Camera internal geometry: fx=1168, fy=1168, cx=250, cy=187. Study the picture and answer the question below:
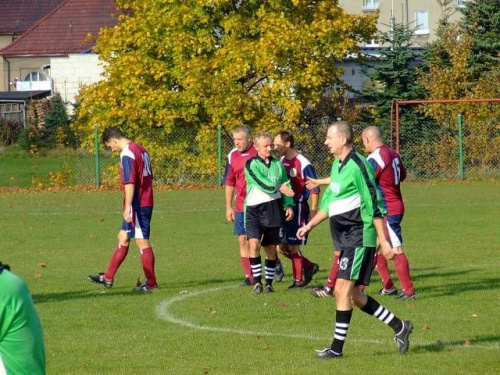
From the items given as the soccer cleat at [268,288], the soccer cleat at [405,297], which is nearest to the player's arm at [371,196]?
the soccer cleat at [405,297]

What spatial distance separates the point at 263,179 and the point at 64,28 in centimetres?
6010

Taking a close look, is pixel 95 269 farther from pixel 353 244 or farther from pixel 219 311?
pixel 353 244

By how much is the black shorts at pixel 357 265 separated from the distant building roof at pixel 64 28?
202 feet

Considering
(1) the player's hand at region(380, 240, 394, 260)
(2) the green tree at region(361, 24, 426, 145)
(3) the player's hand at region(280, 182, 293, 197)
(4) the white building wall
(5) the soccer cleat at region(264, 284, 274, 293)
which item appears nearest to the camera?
(1) the player's hand at region(380, 240, 394, 260)

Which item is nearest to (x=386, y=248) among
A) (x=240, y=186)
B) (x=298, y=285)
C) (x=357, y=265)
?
(x=357, y=265)

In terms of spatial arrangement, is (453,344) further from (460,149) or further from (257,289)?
(460,149)

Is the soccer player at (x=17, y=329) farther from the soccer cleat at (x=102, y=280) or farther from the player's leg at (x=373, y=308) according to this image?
the soccer cleat at (x=102, y=280)

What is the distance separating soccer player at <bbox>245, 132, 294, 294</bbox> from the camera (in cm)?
1286

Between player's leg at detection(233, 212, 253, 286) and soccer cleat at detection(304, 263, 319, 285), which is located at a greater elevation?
player's leg at detection(233, 212, 253, 286)

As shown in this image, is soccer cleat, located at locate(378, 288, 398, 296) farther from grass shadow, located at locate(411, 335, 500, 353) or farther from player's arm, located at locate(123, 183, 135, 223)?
player's arm, located at locate(123, 183, 135, 223)

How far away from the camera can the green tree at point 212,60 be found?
110 ft

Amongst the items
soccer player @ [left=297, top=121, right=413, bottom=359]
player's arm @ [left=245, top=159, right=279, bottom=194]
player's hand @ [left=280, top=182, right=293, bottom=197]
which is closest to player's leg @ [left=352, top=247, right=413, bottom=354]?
soccer player @ [left=297, top=121, right=413, bottom=359]

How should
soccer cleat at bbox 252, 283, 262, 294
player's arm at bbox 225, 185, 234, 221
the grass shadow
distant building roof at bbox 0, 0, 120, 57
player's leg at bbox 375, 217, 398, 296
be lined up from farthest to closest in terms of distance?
distant building roof at bbox 0, 0, 120, 57 < player's arm at bbox 225, 185, 234, 221 < soccer cleat at bbox 252, 283, 262, 294 < player's leg at bbox 375, 217, 398, 296 < the grass shadow

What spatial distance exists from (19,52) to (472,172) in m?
43.8
